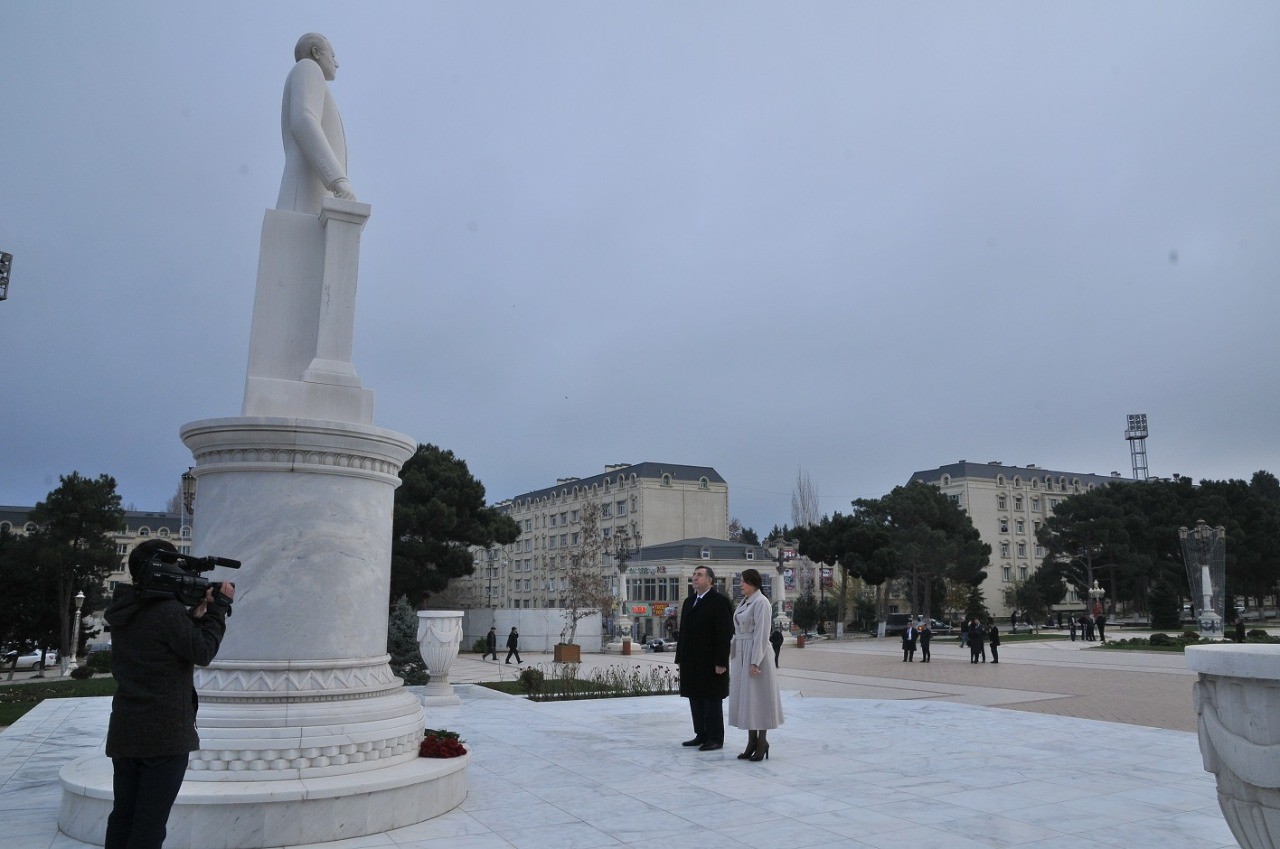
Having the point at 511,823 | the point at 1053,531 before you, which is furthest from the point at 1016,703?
the point at 1053,531

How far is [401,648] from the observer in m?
19.3

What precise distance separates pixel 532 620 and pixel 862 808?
108 ft

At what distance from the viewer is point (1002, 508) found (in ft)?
267

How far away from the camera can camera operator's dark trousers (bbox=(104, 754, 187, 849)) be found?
3438 mm

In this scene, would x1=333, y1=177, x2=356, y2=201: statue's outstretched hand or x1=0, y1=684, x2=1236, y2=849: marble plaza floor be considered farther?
x1=333, y1=177, x2=356, y2=201: statue's outstretched hand

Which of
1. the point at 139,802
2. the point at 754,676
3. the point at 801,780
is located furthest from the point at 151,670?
the point at 754,676

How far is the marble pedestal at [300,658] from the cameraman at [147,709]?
1302mm

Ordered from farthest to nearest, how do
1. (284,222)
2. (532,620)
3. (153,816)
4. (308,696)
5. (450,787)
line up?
1. (532,620)
2. (284,222)
3. (450,787)
4. (308,696)
5. (153,816)

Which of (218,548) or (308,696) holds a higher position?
(218,548)

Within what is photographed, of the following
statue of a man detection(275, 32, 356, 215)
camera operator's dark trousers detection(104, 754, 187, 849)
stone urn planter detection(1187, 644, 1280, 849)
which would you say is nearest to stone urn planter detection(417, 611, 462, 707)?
statue of a man detection(275, 32, 356, 215)

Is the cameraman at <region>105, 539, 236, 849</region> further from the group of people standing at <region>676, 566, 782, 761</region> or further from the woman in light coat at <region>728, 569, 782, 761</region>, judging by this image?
the group of people standing at <region>676, 566, 782, 761</region>

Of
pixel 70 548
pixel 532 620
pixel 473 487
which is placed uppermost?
Answer: pixel 473 487

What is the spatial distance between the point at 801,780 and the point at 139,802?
4.93 meters

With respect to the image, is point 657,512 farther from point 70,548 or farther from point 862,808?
point 862,808
